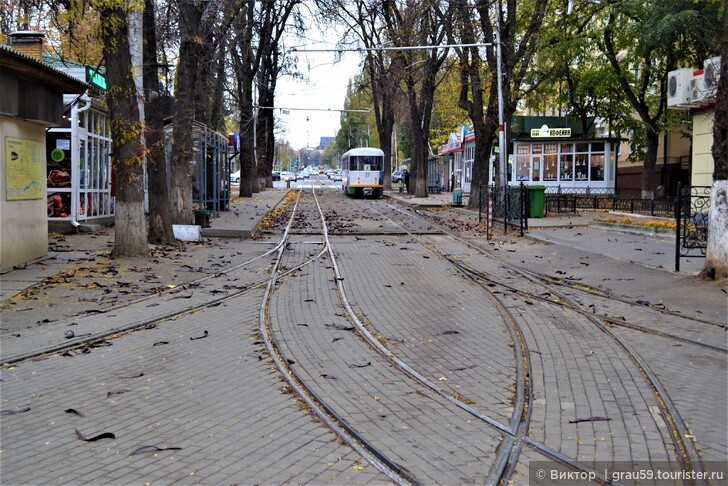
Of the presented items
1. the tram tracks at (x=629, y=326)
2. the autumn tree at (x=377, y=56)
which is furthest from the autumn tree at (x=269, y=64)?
the tram tracks at (x=629, y=326)

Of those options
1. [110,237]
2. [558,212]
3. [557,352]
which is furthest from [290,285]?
[558,212]

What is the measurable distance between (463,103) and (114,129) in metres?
19.8

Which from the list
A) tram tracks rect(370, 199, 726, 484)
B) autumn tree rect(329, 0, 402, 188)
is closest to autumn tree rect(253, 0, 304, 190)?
autumn tree rect(329, 0, 402, 188)

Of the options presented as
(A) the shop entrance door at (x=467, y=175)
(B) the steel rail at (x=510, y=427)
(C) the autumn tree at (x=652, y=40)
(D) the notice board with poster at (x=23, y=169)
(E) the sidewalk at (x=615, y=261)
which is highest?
(C) the autumn tree at (x=652, y=40)

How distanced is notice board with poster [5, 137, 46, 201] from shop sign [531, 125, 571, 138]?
A: 3085cm

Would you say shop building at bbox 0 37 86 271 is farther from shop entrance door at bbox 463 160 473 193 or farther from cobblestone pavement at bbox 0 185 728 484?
shop entrance door at bbox 463 160 473 193

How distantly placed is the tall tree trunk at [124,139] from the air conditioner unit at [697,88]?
18.3 meters

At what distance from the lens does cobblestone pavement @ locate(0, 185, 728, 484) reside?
192 inches

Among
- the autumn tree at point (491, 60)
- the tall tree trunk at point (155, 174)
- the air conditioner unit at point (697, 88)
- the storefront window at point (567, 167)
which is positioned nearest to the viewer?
the tall tree trunk at point (155, 174)

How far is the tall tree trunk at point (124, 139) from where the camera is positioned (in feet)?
45.5

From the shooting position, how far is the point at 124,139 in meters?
14.0

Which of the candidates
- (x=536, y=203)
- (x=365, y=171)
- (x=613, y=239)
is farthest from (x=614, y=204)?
(x=365, y=171)

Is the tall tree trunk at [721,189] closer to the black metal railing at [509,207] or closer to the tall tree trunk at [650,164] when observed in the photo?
the black metal railing at [509,207]

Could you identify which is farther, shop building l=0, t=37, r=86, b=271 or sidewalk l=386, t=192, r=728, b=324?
shop building l=0, t=37, r=86, b=271
